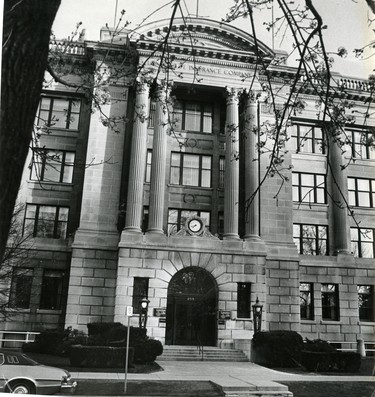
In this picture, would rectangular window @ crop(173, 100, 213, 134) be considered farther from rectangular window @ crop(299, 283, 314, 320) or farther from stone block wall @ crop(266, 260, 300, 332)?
rectangular window @ crop(299, 283, 314, 320)

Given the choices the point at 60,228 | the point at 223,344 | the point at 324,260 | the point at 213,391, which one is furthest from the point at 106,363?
the point at 324,260

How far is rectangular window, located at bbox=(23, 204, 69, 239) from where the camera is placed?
21.1 metres

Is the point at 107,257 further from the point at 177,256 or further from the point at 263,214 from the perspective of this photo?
the point at 263,214

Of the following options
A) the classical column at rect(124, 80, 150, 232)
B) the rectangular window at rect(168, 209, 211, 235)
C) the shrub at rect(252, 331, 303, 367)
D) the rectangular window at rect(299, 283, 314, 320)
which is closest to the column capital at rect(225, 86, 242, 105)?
the classical column at rect(124, 80, 150, 232)

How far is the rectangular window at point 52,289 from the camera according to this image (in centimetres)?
1835

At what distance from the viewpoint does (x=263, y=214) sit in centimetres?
2133

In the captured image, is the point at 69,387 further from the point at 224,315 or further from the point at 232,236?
the point at 232,236

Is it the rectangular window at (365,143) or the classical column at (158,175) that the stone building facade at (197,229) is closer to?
the classical column at (158,175)

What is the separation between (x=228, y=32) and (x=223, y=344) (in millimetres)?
12639

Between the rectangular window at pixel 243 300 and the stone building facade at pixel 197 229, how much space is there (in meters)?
0.05

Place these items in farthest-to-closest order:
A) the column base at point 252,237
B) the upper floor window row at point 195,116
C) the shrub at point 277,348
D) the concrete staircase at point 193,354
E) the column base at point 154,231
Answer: the upper floor window row at point 195,116, the column base at point 252,237, the column base at point 154,231, the concrete staircase at point 193,354, the shrub at point 277,348

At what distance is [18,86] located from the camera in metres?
2.73

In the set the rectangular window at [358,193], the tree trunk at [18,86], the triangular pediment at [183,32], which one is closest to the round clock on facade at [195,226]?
the rectangular window at [358,193]

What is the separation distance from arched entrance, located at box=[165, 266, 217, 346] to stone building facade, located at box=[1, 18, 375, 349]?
0.19 feet
